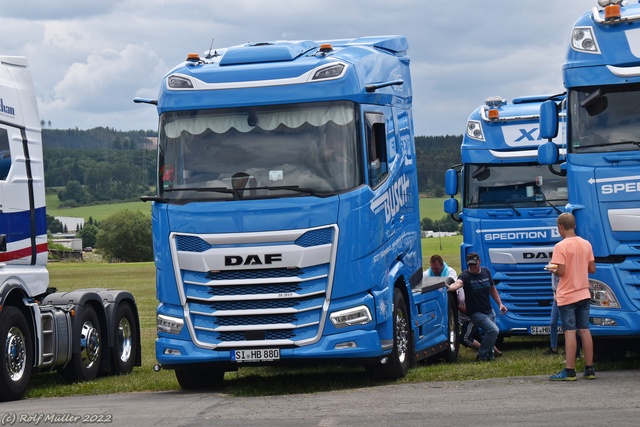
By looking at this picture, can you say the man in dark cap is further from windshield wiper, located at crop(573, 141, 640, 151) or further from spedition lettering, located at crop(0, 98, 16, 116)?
spedition lettering, located at crop(0, 98, 16, 116)

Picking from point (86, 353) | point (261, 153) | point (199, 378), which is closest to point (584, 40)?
point (261, 153)

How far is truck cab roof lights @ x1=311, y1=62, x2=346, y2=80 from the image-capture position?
12.0m

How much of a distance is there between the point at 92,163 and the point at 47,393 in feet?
446

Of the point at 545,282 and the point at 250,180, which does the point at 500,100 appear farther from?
the point at 250,180

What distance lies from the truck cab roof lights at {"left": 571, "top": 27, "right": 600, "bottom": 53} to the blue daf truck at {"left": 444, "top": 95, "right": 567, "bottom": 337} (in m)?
5.26

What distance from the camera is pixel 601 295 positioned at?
484 inches

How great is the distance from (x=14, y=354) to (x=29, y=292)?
88cm

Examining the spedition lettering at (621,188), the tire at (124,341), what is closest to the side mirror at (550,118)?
the spedition lettering at (621,188)

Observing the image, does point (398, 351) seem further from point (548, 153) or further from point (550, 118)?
point (550, 118)

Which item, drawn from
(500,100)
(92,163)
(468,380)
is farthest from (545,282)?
(92,163)

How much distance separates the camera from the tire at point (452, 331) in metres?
16.7

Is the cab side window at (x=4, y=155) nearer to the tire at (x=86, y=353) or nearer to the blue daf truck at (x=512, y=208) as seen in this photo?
the tire at (x=86, y=353)

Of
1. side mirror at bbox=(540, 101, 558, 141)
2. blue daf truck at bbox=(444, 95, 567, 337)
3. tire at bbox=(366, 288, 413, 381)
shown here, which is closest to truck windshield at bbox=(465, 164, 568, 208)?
blue daf truck at bbox=(444, 95, 567, 337)

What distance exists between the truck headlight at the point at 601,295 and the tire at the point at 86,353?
6.38m
